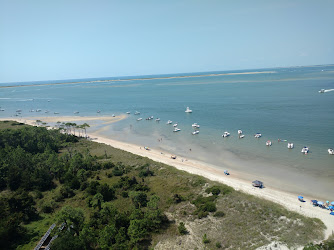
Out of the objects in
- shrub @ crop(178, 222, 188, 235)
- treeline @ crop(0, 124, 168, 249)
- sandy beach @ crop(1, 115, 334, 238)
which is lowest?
sandy beach @ crop(1, 115, 334, 238)

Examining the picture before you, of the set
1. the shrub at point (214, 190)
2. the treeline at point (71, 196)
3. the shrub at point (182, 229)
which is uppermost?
the treeline at point (71, 196)

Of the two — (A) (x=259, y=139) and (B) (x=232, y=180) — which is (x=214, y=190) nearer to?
(B) (x=232, y=180)

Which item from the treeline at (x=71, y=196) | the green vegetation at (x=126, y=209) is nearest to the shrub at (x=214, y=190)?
the green vegetation at (x=126, y=209)

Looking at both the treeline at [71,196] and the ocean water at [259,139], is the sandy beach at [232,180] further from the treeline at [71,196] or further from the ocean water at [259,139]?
the treeline at [71,196]

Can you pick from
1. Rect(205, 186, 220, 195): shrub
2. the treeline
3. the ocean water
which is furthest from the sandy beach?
the treeline

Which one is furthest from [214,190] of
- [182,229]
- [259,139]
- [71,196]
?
[259,139]

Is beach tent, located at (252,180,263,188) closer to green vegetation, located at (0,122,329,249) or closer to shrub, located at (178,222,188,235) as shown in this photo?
green vegetation, located at (0,122,329,249)

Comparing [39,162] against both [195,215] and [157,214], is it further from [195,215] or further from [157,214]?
[195,215]

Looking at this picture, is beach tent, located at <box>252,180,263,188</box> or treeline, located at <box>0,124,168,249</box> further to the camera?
beach tent, located at <box>252,180,263,188</box>
